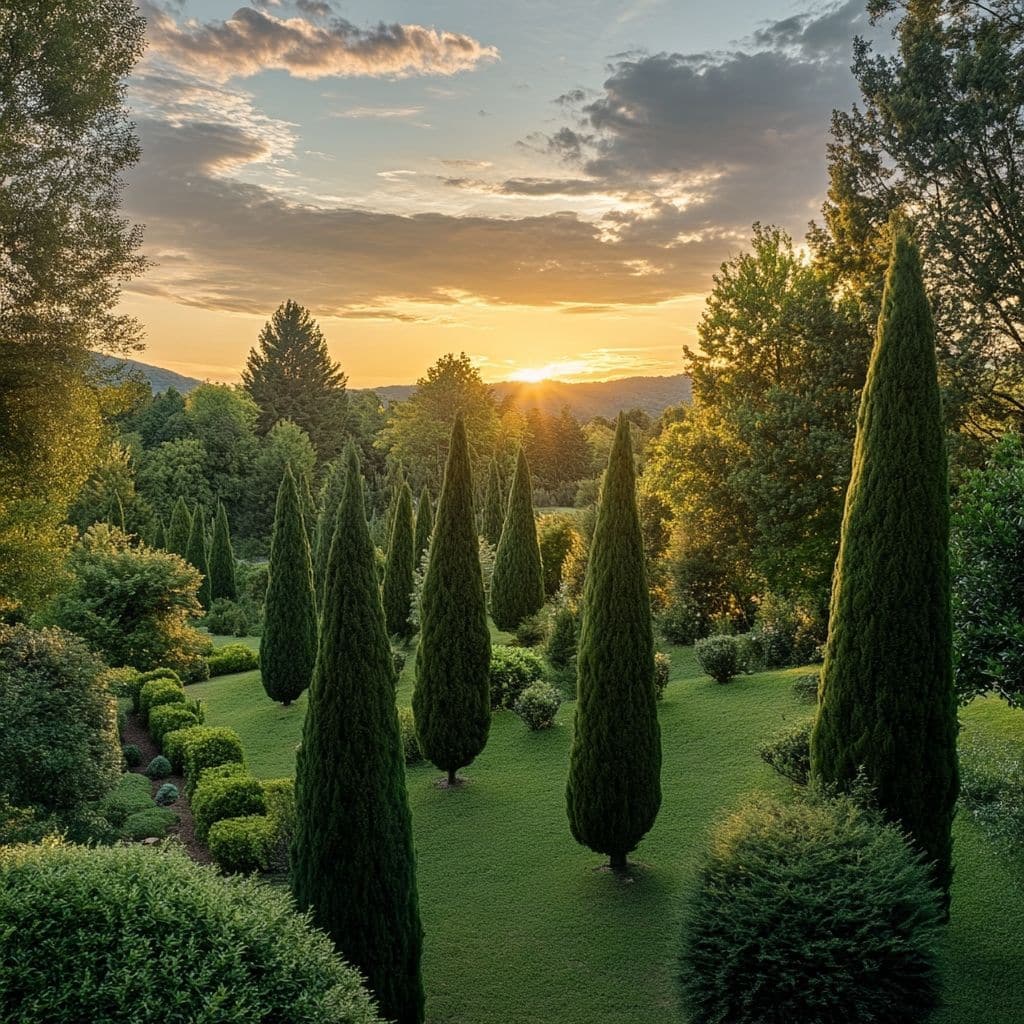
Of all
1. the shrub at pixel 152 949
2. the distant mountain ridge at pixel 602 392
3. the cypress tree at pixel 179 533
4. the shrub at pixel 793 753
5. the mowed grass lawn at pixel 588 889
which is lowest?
the mowed grass lawn at pixel 588 889

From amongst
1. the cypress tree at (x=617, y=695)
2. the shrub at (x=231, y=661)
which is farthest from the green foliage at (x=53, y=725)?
the shrub at (x=231, y=661)

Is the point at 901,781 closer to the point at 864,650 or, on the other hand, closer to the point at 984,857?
the point at 864,650

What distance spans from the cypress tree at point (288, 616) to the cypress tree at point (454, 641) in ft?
24.0

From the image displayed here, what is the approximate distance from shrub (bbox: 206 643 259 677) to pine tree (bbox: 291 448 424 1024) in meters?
21.3

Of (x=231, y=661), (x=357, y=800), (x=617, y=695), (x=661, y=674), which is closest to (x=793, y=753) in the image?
(x=617, y=695)

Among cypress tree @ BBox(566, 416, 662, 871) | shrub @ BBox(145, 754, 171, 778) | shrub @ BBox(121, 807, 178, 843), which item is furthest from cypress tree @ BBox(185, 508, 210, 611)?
cypress tree @ BBox(566, 416, 662, 871)

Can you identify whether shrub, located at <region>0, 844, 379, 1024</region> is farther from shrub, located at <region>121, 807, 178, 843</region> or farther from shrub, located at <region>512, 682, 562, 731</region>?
shrub, located at <region>512, 682, 562, 731</region>

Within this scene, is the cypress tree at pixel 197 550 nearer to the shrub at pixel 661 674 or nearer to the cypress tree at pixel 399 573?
the cypress tree at pixel 399 573

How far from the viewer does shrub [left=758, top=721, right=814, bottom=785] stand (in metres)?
12.1

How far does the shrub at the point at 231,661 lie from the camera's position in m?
27.4

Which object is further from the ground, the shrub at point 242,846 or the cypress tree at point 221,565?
the cypress tree at point 221,565

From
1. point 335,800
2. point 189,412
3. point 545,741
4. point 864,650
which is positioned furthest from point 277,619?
point 189,412

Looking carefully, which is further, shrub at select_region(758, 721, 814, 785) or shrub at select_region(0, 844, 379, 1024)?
shrub at select_region(758, 721, 814, 785)

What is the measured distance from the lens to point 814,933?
22.2 ft
